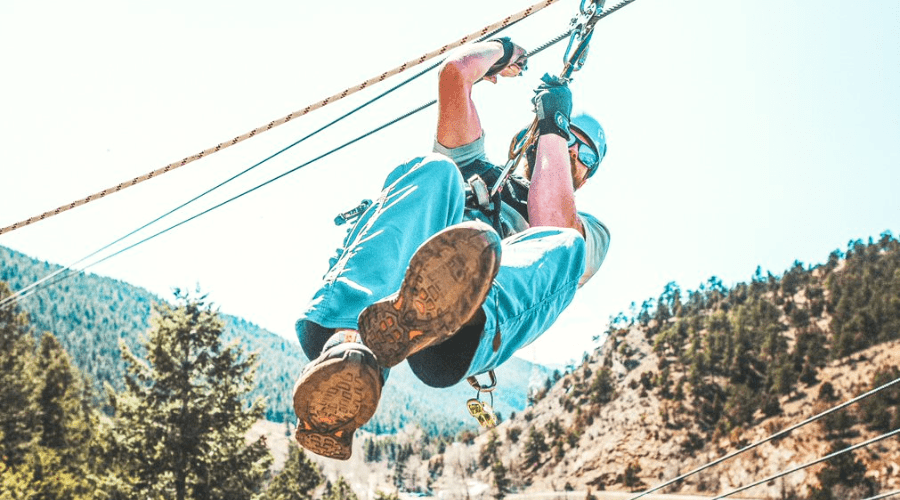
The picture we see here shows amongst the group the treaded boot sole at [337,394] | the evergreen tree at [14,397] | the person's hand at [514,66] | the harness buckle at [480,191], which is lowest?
the treaded boot sole at [337,394]

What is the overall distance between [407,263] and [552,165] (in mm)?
1034

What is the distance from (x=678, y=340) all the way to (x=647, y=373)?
3.24m

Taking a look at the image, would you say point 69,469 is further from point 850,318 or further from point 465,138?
point 850,318

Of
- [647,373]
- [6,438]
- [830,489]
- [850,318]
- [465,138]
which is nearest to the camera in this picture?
[465,138]

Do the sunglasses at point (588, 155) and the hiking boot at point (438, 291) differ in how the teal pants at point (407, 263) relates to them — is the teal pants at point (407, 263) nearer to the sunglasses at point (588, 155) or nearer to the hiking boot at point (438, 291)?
the hiking boot at point (438, 291)

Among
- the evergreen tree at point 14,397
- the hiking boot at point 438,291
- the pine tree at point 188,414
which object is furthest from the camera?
the evergreen tree at point 14,397

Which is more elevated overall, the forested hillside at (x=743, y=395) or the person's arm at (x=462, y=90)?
the forested hillside at (x=743, y=395)

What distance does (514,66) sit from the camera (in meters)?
3.67

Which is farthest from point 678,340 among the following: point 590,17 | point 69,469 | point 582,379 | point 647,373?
point 590,17

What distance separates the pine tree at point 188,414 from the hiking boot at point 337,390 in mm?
13778

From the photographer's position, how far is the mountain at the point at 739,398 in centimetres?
3216

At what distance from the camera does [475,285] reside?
223 cm

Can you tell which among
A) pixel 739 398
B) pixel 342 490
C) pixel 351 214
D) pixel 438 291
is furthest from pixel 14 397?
pixel 739 398

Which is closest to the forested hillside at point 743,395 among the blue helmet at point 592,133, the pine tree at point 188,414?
the pine tree at point 188,414
